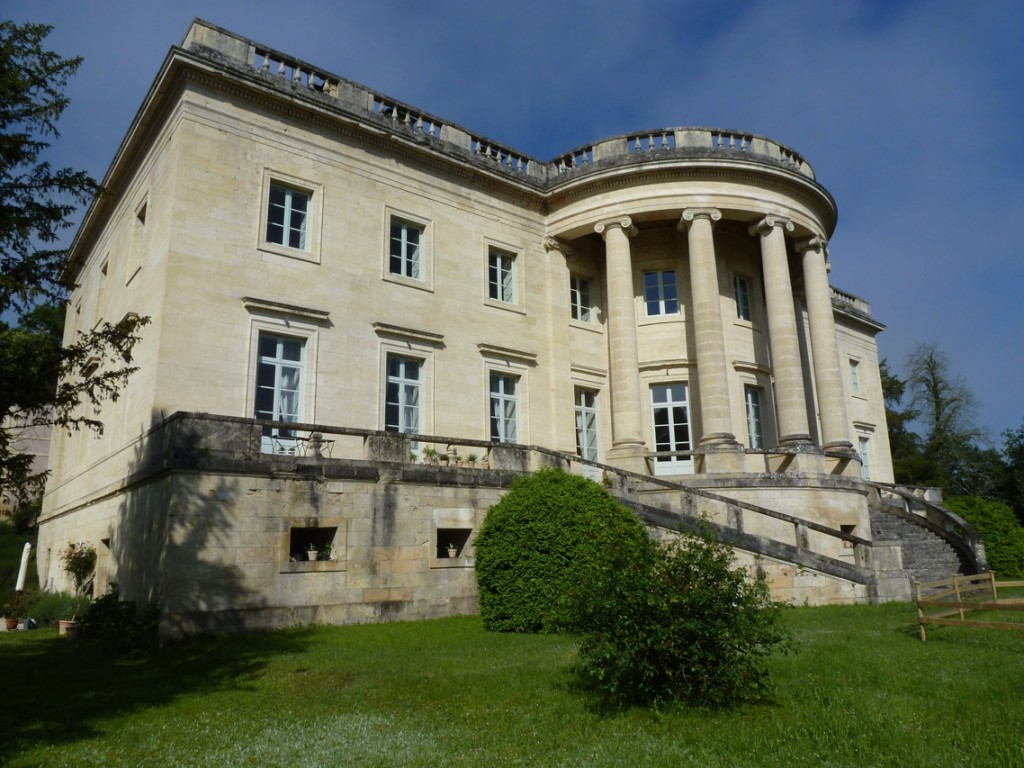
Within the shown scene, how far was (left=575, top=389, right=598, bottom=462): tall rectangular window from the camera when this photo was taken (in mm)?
22609

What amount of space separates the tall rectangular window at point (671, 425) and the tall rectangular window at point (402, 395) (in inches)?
297

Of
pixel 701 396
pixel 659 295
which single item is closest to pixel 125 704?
pixel 701 396

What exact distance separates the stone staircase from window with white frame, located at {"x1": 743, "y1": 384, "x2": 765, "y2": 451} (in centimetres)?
408

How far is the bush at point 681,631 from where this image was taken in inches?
261

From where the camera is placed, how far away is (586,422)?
899 inches

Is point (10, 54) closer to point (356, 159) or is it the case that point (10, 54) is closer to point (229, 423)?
point (229, 423)

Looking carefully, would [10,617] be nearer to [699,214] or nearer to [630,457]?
[630,457]

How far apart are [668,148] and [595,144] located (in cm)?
230

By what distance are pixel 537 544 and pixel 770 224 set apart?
14.2 m

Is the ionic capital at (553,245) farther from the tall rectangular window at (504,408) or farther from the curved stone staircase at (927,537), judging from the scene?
the curved stone staircase at (927,537)

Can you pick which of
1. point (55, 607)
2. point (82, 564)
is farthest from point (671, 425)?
point (55, 607)

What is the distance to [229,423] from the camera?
12.9 m

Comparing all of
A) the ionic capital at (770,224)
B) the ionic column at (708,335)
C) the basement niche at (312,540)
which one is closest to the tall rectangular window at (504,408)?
the ionic column at (708,335)

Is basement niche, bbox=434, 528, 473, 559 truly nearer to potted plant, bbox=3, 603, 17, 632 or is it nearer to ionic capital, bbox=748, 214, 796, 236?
potted plant, bbox=3, 603, 17, 632
